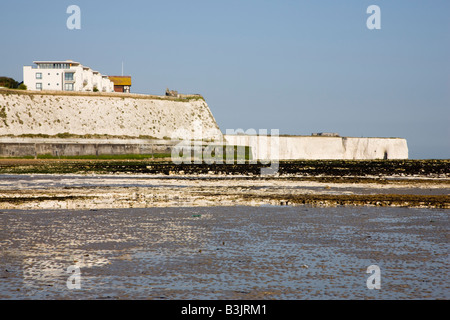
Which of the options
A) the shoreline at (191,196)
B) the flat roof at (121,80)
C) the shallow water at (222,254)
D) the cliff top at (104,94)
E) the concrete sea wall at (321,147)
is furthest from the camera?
the flat roof at (121,80)

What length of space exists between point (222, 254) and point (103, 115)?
12509 centimetres

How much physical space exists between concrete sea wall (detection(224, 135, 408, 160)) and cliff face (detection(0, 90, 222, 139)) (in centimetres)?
1213

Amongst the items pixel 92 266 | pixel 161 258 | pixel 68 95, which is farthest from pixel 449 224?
pixel 68 95

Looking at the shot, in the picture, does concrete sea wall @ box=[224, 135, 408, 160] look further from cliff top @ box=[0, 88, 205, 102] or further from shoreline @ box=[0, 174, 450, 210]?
shoreline @ box=[0, 174, 450, 210]

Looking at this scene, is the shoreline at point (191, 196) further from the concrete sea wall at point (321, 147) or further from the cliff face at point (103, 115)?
the concrete sea wall at point (321, 147)

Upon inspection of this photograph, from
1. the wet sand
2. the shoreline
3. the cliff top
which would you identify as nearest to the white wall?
the cliff top

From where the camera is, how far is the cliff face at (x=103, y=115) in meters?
124

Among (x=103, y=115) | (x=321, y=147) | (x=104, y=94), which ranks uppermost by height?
(x=104, y=94)

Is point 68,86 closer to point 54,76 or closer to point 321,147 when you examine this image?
point 54,76

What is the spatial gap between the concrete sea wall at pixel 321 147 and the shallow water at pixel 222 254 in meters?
134

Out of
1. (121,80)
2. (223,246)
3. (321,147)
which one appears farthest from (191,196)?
(321,147)

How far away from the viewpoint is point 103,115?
5433 inches

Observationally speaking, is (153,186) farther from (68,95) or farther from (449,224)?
(68,95)

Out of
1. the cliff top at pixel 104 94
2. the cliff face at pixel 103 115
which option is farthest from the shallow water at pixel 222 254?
the cliff top at pixel 104 94
